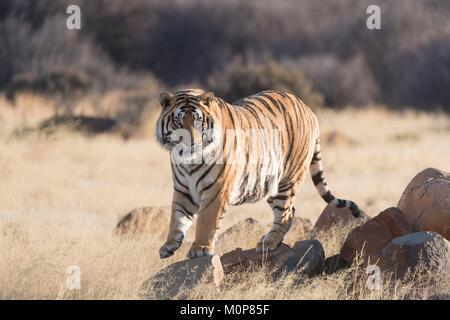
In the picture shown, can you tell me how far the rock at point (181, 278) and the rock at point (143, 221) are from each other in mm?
2548

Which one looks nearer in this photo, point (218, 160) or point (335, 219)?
point (218, 160)

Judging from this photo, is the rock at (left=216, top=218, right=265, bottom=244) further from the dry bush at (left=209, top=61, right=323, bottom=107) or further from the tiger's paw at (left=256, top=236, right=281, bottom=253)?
the dry bush at (left=209, top=61, right=323, bottom=107)

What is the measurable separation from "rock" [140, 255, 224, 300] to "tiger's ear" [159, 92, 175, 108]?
1.10 m

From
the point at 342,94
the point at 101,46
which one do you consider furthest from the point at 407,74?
the point at 101,46

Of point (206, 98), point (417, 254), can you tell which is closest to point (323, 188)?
point (417, 254)

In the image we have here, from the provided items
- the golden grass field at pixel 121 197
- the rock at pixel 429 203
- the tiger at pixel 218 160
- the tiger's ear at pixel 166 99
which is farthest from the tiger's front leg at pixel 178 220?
the rock at pixel 429 203

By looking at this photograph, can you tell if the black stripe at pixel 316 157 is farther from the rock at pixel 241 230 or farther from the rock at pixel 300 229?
the rock at pixel 300 229

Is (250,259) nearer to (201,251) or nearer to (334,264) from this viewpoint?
(201,251)

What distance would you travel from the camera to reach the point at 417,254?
7551 millimetres

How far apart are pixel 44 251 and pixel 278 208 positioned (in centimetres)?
192

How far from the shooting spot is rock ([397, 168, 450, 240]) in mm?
8312

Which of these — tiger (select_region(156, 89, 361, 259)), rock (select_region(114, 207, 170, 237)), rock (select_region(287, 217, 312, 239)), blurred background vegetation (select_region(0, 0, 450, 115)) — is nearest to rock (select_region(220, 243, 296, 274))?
tiger (select_region(156, 89, 361, 259))

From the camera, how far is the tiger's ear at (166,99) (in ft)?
23.6

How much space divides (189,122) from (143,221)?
2995mm
